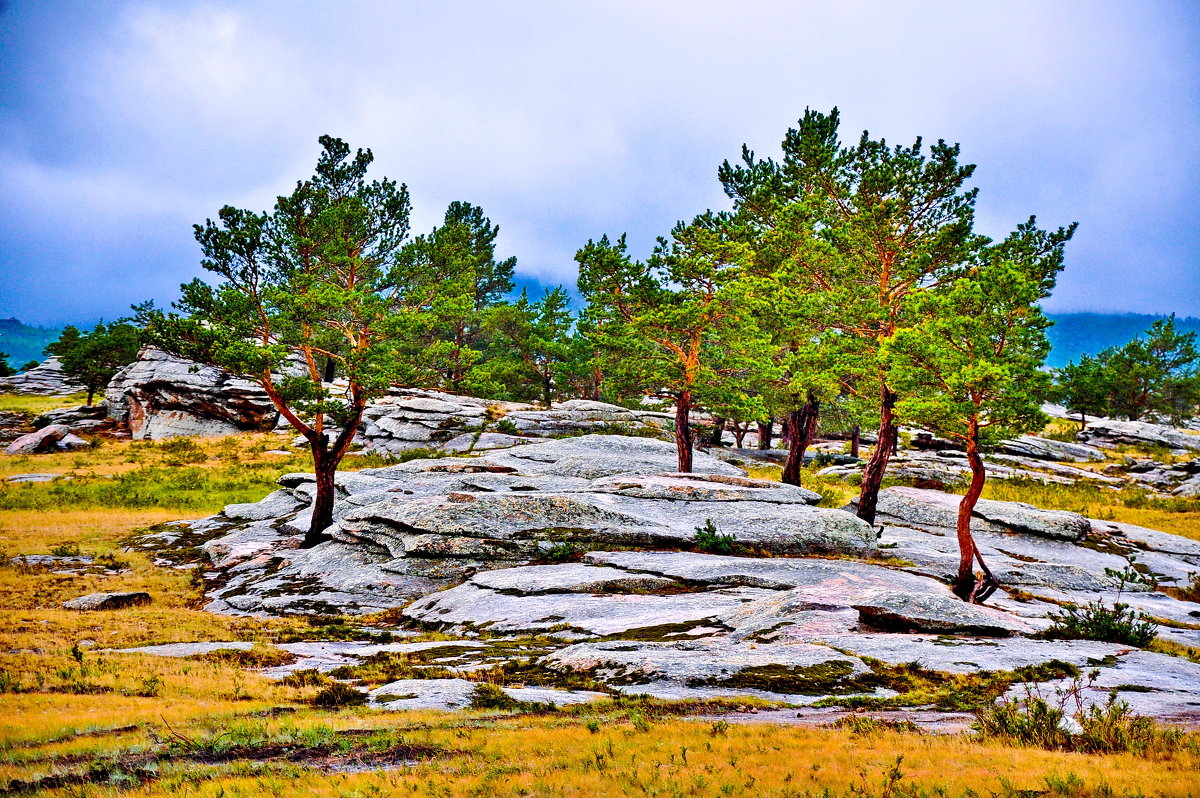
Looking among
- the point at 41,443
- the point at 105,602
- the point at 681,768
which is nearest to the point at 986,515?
the point at 681,768

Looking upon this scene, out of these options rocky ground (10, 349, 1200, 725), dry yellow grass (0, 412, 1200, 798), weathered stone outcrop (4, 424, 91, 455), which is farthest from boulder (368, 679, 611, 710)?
weathered stone outcrop (4, 424, 91, 455)

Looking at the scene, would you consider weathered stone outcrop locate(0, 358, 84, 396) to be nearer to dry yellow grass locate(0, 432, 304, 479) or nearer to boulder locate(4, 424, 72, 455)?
boulder locate(4, 424, 72, 455)

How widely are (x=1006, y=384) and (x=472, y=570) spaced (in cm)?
1711

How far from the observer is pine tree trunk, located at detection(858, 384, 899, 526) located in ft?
79.7

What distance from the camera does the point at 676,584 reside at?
59.2 feet

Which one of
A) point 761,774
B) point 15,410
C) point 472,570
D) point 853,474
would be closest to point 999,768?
point 761,774

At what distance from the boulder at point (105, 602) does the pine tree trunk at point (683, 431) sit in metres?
21.8

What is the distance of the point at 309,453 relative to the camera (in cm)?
4816

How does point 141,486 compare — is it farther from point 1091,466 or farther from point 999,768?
point 1091,466

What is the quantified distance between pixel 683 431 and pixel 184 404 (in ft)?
160

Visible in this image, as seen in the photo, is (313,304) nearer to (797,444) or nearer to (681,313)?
(681,313)

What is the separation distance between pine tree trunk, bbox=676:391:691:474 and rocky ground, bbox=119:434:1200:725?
284 cm

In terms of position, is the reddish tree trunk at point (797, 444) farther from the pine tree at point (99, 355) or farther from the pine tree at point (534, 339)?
the pine tree at point (99, 355)

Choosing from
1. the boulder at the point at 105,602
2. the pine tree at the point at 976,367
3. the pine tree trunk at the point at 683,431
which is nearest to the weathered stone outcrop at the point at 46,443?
the boulder at the point at 105,602
